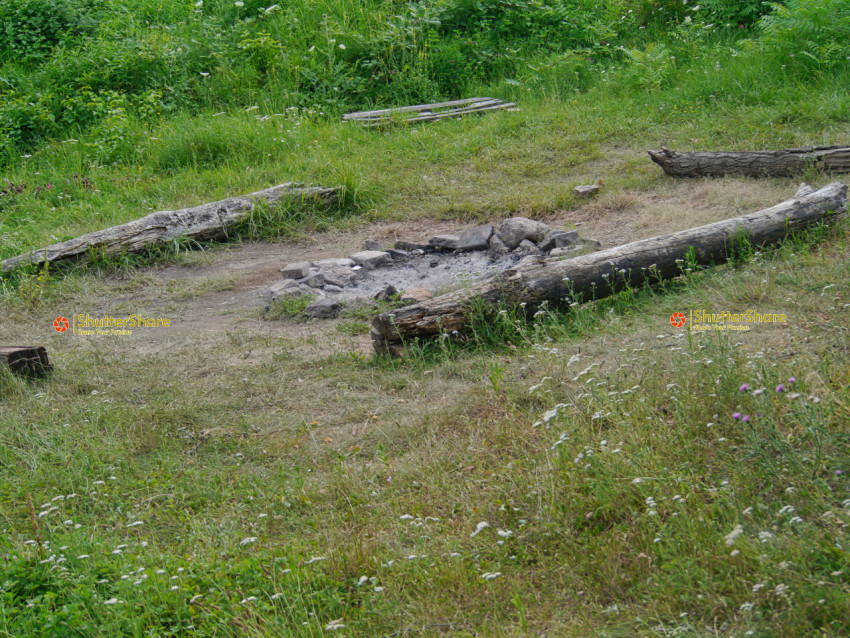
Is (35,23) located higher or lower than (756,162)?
higher

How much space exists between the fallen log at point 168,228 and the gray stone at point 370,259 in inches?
66.9

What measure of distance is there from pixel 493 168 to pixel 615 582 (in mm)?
7003

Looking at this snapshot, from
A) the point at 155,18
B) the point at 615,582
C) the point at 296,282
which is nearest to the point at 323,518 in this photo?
the point at 615,582

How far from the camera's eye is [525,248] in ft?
23.0

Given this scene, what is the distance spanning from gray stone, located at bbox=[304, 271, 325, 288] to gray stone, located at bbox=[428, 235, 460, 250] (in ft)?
4.14

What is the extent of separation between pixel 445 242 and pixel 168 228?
2891 millimetres

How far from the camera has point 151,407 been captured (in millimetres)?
4816

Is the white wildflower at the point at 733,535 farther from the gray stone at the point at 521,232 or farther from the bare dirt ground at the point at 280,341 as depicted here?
the gray stone at the point at 521,232

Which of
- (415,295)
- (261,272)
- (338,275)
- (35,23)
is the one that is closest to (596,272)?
(415,295)

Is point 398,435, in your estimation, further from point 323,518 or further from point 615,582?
point 615,582

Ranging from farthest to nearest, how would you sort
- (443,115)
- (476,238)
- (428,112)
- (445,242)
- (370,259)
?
1. (428,112)
2. (443,115)
3. (445,242)
4. (476,238)
5. (370,259)

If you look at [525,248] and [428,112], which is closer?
[525,248]

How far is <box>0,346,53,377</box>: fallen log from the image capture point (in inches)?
206

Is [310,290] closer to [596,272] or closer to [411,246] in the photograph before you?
[411,246]
